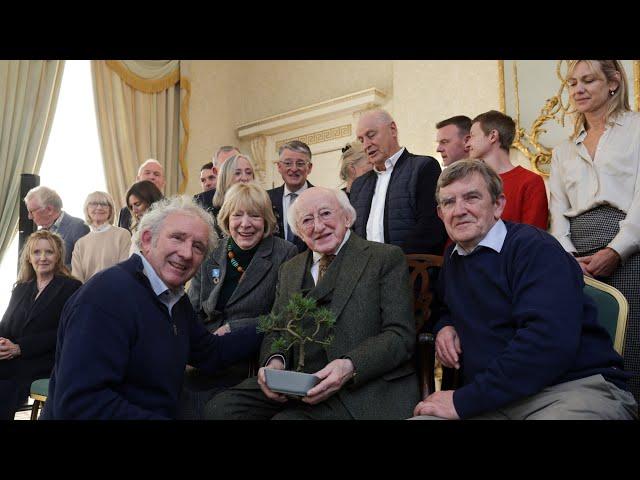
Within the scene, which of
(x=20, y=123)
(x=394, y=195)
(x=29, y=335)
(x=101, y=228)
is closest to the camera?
(x=394, y=195)

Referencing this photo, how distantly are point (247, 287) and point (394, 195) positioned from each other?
1000 mm

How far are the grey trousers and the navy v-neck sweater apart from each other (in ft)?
0.12

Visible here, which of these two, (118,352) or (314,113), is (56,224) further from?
(314,113)

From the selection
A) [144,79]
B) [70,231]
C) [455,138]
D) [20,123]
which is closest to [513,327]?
[455,138]

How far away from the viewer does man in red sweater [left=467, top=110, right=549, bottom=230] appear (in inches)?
108

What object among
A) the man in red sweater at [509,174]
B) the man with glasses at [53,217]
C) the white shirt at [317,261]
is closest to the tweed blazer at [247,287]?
the white shirt at [317,261]

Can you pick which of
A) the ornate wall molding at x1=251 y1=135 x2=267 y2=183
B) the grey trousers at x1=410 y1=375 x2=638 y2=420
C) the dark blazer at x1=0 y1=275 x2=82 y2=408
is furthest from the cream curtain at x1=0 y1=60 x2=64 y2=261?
the grey trousers at x1=410 y1=375 x2=638 y2=420

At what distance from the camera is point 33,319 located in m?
3.48

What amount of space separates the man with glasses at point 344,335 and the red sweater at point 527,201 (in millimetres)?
954

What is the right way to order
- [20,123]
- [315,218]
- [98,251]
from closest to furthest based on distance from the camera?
[315,218]
[98,251]
[20,123]

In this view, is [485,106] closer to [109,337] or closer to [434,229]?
[434,229]

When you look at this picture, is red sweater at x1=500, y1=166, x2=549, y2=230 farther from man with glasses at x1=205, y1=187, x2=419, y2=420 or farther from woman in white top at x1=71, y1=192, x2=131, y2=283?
woman in white top at x1=71, y1=192, x2=131, y2=283

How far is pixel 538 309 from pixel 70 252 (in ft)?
13.5
